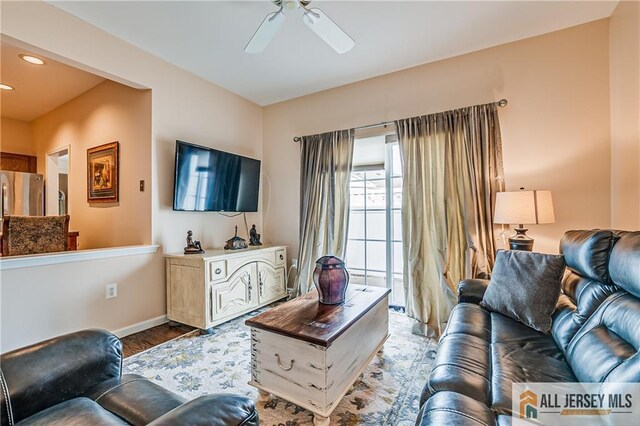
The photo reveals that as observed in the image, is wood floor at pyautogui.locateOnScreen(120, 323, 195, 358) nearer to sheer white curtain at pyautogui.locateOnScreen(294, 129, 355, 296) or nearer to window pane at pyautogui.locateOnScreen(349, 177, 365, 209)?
sheer white curtain at pyautogui.locateOnScreen(294, 129, 355, 296)

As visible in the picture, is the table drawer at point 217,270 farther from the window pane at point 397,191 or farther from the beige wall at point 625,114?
the beige wall at point 625,114

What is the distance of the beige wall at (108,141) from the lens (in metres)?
2.99

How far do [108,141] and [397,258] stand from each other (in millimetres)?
3664

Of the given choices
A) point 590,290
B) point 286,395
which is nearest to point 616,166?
point 590,290

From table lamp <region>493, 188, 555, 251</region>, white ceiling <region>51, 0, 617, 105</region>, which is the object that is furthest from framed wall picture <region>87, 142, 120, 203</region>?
table lamp <region>493, 188, 555, 251</region>

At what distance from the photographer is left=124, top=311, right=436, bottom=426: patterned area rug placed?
164cm

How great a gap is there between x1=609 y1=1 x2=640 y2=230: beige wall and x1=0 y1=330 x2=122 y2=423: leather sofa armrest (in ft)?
10.6

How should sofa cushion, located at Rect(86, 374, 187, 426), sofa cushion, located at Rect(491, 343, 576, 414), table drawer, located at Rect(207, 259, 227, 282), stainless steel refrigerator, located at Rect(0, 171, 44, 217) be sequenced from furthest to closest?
stainless steel refrigerator, located at Rect(0, 171, 44, 217)
table drawer, located at Rect(207, 259, 227, 282)
sofa cushion, located at Rect(491, 343, 576, 414)
sofa cushion, located at Rect(86, 374, 187, 426)

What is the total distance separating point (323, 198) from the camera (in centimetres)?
358

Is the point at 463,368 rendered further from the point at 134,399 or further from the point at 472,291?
the point at 134,399

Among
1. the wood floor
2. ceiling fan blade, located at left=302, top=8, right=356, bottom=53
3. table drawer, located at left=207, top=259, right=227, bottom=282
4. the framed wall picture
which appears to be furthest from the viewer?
the framed wall picture

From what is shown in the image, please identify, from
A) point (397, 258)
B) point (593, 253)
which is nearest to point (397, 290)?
point (397, 258)

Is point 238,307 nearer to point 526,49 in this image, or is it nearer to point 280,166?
point 280,166

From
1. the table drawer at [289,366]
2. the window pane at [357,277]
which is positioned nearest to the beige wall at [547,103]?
the window pane at [357,277]
